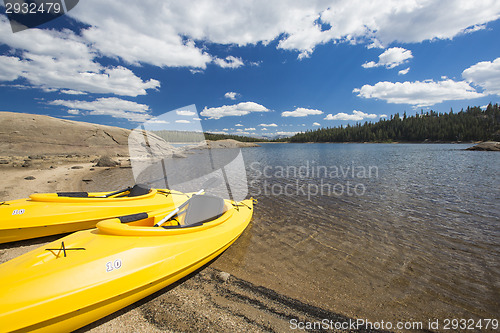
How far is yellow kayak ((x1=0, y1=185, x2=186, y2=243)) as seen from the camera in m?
5.35

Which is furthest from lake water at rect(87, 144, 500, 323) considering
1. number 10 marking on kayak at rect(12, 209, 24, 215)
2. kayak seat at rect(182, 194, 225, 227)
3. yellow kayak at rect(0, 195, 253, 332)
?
number 10 marking on kayak at rect(12, 209, 24, 215)

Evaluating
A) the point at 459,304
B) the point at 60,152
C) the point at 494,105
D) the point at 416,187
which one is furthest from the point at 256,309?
the point at 494,105

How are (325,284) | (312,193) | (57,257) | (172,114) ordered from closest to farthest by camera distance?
(57,257) → (325,284) → (172,114) → (312,193)

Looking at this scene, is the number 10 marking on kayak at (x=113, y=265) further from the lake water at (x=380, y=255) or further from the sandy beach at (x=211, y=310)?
the lake water at (x=380, y=255)

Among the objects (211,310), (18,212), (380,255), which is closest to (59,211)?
(18,212)

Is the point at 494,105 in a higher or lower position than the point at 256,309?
higher

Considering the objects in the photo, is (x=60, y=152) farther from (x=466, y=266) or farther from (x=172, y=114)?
(x=466, y=266)

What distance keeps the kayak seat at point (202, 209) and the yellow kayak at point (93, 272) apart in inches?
43.5

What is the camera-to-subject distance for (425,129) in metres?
110

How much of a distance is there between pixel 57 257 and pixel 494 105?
653 feet

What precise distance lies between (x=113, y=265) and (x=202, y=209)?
9.43ft

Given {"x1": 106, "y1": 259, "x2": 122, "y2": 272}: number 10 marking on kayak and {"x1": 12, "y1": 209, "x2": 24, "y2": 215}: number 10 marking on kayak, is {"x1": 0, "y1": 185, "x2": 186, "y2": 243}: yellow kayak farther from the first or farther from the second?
{"x1": 106, "y1": 259, "x2": 122, "y2": 272}: number 10 marking on kayak

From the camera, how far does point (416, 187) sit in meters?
13.0

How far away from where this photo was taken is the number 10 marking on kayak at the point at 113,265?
3258mm
